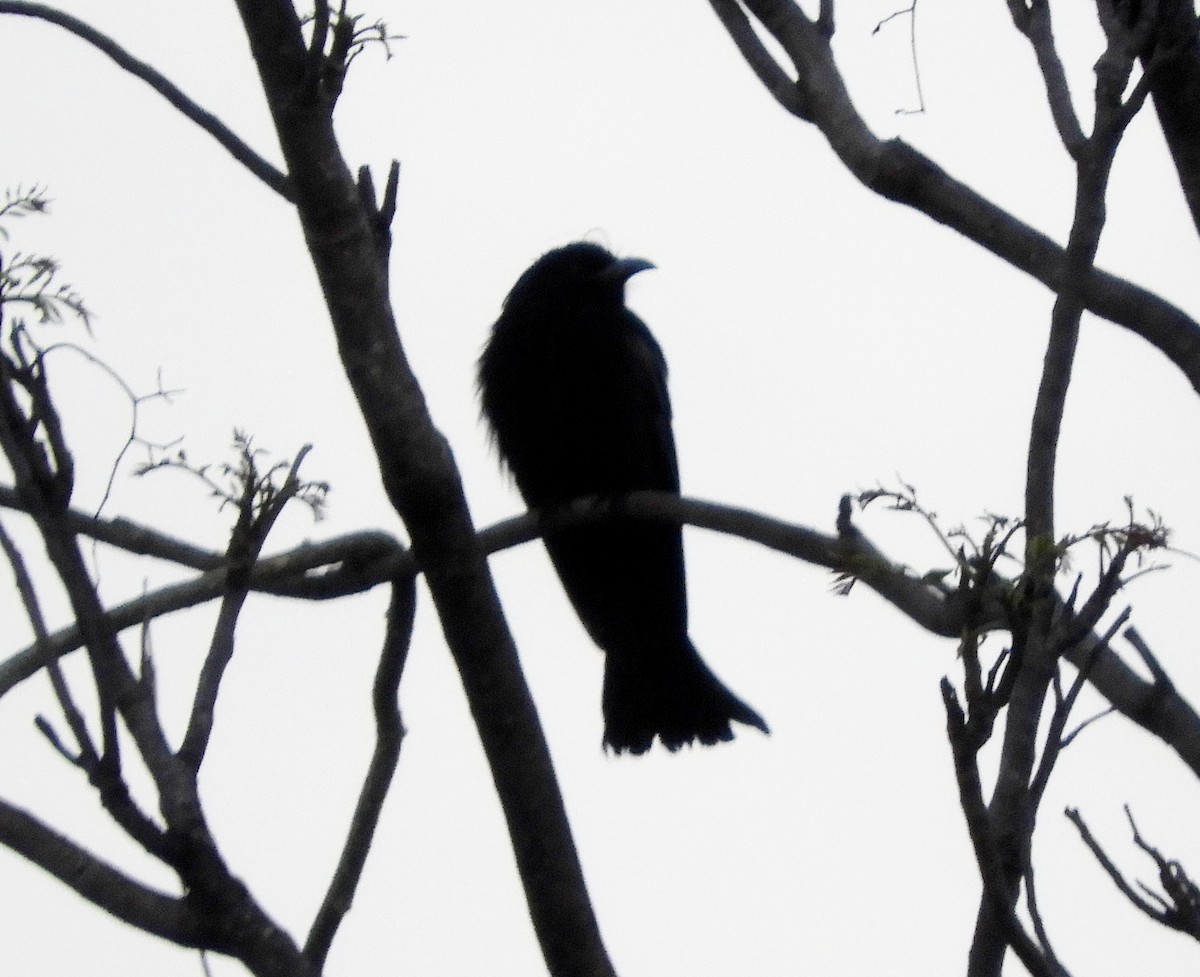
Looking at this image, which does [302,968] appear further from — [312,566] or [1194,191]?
[1194,191]

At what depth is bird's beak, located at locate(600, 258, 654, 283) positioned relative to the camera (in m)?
5.52

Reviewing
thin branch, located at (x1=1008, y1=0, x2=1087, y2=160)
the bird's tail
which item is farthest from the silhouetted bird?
thin branch, located at (x1=1008, y1=0, x2=1087, y2=160)

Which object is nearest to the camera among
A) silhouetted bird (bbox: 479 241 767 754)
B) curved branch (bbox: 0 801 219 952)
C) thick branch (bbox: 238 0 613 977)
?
curved branch (bbox: 0 801 219 952)

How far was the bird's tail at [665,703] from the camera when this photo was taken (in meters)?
5.33

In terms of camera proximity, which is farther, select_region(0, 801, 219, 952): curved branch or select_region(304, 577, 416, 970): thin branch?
select_region(304, 577, 416, 970): thin branch

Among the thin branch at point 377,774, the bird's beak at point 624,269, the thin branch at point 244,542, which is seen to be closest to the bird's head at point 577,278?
the bird's beak at point 624,269

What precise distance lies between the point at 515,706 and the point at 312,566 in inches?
24.4

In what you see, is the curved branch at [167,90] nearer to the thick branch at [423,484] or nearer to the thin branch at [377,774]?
the thick branch at [423,484]

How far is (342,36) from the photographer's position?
8.82 ft

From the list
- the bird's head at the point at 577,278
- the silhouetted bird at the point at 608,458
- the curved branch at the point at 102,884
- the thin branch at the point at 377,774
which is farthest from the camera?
the bird's head at the point at 577,278

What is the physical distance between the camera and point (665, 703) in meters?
5.39

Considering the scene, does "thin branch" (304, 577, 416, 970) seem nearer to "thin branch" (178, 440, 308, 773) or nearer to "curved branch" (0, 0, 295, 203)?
"thin branch" (178, 440, 308, 773)

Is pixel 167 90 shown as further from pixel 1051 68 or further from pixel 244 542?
pixel 1051 68

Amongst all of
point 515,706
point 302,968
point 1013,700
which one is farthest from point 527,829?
point 1013,700
